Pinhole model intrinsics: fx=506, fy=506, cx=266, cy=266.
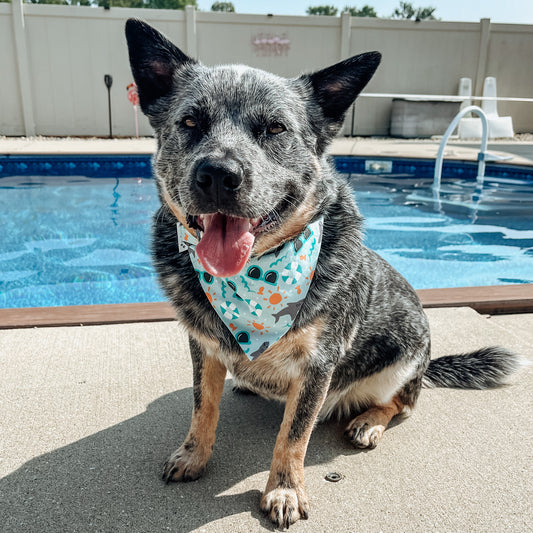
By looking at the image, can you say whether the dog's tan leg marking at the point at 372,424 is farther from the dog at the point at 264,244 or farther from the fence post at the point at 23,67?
the fence post at the point at 23,67

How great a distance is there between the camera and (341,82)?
1979 millimetres

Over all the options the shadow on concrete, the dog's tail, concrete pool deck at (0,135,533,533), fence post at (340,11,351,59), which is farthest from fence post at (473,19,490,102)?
the shadow on concrete

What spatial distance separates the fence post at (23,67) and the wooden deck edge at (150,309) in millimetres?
12025

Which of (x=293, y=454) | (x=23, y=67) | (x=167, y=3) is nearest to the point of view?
(x=293, y=454)

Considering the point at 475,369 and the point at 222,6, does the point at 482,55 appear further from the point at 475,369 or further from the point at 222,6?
the point at 222,6

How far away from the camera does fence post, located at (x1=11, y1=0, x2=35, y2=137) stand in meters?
12.8

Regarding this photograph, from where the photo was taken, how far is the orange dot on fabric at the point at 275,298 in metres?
1.81

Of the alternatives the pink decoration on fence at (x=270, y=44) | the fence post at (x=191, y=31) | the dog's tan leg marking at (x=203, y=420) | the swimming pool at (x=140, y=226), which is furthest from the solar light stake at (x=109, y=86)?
the dog's tan leg marking at (x=203, y=420)

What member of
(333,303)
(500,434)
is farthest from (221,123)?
(500,434)

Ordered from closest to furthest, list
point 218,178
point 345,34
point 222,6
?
point 218,178 < point 345,34 < point 222,6

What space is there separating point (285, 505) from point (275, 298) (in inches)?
27.1

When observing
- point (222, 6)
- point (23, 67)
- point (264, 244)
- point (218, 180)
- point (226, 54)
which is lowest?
point (264, 244)

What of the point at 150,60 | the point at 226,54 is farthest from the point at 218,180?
the point at 226,54

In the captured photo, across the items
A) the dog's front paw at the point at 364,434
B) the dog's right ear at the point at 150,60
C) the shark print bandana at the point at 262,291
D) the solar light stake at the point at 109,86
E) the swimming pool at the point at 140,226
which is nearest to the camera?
the shark print bandana at the point at 262,291
